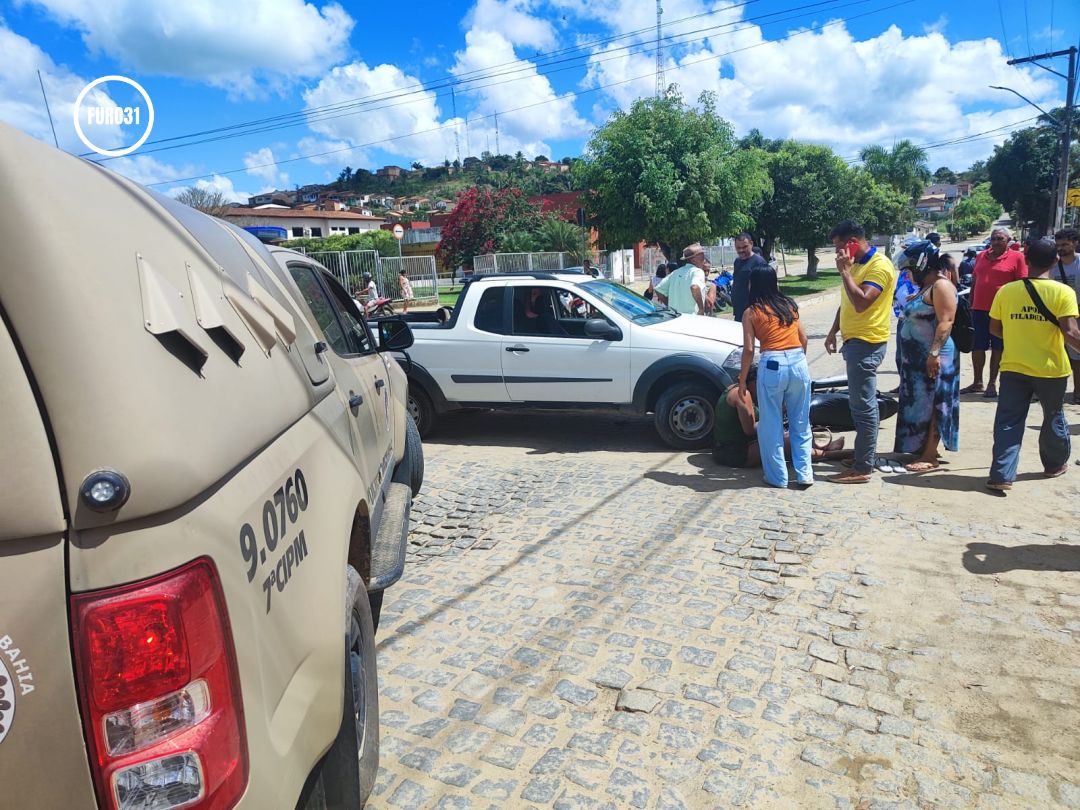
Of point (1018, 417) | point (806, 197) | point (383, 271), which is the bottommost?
point (1018, 417)

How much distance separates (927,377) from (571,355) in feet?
10.2

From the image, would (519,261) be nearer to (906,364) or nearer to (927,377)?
(906,364)

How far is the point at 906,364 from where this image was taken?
586cm

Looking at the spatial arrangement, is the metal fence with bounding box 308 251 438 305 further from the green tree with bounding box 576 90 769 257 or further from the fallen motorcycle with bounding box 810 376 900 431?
the fallen motorcycle with bounding box 810 376 900 431

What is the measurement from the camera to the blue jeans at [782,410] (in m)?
5.38

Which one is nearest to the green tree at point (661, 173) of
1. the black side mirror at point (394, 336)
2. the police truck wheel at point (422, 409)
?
the police truck wheel at point (422, 409)

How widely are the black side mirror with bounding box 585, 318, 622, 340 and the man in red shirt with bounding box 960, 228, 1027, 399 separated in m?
3.66

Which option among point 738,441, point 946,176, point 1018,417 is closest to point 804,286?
point 738,441

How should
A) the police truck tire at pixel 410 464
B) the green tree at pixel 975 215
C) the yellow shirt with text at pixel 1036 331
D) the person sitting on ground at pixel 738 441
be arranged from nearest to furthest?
1. the yellow shirt with text at pixel 1036 331
2. the police truck tire at pixel 410 464
3. the person sitting on ground at pixel 738 441
4. the green tree at pixel 975 215

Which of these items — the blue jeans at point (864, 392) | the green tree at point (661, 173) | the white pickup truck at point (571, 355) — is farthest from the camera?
the green tree at point (661, 173)

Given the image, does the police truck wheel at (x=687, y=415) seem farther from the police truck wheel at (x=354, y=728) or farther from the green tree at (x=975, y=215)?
the green tree at (x=975, y=215)

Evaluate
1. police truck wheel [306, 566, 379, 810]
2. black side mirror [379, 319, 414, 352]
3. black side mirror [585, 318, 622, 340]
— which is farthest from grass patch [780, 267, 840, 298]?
police truck wheel [306, 566, 379, 810]

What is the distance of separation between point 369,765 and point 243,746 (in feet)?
3.63

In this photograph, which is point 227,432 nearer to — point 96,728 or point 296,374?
point 96,728
